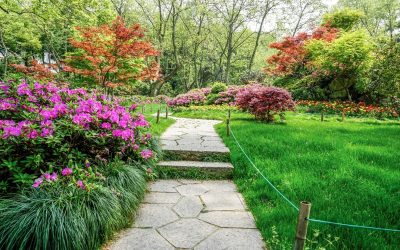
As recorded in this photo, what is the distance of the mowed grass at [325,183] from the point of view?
2619 mm

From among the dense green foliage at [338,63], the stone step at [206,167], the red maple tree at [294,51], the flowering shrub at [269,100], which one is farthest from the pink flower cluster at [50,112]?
the red maple tree at [294,51]

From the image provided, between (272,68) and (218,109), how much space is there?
24.3 ft

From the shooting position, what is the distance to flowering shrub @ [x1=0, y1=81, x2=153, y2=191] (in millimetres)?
2816

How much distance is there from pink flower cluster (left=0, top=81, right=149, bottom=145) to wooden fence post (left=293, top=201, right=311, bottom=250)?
244cm

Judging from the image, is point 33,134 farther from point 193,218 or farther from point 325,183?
point 325,183

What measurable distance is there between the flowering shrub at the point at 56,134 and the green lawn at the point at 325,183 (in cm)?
180

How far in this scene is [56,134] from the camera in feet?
Result: 10.3

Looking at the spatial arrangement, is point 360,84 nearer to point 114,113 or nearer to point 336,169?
point 336,169

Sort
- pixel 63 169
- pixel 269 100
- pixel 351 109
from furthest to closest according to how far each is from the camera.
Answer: pixel 351 109, pixel 269 100, pixel 63 169

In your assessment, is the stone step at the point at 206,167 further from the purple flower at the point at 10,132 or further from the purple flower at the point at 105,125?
the purple flower at the point at 10,132

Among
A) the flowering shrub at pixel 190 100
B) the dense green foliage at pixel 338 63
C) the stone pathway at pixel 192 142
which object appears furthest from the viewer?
the flowering shrub at pixel 190 100

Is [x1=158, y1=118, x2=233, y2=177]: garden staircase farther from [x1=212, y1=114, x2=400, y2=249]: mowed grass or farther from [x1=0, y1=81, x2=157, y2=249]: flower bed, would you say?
[x1=0, y1=81, x2=157, y2=249]: flower bed

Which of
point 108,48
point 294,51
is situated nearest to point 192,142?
point 108,48

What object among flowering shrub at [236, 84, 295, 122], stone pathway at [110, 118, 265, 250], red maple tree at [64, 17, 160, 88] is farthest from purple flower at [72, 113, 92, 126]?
red maple tree at [64, 17, 160, 88]
